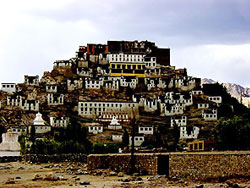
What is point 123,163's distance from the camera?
29859 millimetres

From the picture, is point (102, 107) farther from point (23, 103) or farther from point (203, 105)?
point (203, 105)

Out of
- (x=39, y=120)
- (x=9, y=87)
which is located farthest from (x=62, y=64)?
(x=39, y=120)

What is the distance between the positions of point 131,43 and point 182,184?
12070cm

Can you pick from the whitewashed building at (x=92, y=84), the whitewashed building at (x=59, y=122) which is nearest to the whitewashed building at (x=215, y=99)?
the whitewashed building at (x=92, y=84)

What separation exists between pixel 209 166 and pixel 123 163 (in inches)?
304

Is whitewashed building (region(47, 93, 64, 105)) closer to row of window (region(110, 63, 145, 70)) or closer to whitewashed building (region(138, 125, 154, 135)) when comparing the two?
whitewashed building (region(138, 125, 154, 135))

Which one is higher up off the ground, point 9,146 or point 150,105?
point 150,105

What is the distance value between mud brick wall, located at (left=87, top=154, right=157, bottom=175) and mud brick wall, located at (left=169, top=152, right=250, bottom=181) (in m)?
2.15

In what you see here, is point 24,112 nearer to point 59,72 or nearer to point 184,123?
point 59,72

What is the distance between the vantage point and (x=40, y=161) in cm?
5053

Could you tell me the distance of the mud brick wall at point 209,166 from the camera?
22.5m

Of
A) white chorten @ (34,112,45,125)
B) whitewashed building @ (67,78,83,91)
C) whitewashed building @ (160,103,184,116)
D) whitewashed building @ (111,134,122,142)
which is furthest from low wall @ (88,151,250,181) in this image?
whitewashed building @ (67,78,83,91)

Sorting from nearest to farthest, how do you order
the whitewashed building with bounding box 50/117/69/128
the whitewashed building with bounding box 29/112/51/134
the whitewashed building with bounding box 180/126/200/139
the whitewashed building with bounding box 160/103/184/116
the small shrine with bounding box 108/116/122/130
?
the whitewashed building with bounding box 29/112/51/134
the whitewashed building with bounding box 180/126/200/139
the whitewashed building with bounding box 50/117/69/128
the small shrine with bounding box 108/116/122/130
the whitewashed building with bounding box 160/103/184/116

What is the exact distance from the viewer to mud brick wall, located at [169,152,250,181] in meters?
22.5
